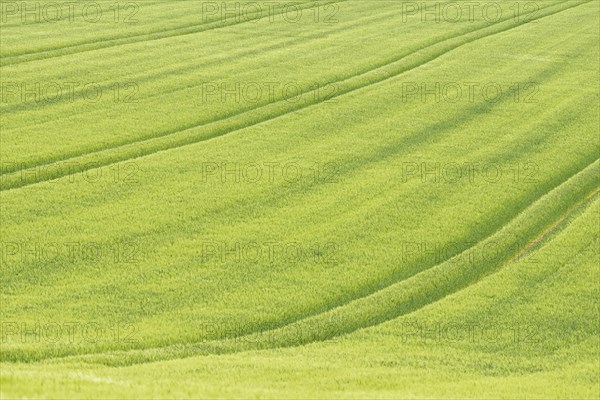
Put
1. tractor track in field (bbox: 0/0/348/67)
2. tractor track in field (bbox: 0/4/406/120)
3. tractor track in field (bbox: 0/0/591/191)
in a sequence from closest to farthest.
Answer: tractor track in field (bbox: 0/0/591/191) → tractor track in field (bbox: 0/4/406/120) → tractor track in field (bbox: 0/0/348/67)

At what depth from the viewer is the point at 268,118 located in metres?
37.8

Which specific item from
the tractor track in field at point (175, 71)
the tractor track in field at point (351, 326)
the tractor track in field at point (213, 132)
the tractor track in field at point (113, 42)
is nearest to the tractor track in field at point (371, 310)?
the tractor track in field at point (351, 326)

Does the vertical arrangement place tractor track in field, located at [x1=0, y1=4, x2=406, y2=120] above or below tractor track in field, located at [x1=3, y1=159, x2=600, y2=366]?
above

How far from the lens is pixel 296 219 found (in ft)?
88.5

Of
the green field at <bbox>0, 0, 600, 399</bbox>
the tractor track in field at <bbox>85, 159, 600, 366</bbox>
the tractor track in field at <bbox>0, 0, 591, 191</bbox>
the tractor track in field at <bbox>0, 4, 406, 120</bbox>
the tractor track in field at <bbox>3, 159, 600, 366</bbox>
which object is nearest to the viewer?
the green field at <bbox>0, 0, 600, 399</bbox>

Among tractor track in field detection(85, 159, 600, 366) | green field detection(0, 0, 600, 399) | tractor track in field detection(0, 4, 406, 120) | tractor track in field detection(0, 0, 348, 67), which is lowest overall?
tractor track in field detection(85, 159, 600, 366)

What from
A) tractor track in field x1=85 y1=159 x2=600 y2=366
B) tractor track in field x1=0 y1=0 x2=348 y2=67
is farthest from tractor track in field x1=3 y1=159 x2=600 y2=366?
tractor track in field x1=0 y1=0 x2=348 y2=67

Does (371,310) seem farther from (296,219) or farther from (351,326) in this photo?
(296,219)

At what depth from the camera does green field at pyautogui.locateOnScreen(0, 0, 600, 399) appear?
1870cm

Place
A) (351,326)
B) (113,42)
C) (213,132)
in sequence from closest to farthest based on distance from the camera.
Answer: (351,326) → (213,132) → (113,42)

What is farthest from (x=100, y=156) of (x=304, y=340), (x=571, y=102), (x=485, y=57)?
(x=485, y=57)

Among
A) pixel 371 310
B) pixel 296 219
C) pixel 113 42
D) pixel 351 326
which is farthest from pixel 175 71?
pixel 351 326

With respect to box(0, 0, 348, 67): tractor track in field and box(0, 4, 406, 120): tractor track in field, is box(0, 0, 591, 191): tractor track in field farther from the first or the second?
box(0, 0, 348, 67): tractor track in field

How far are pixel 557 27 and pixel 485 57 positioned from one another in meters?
11.0
